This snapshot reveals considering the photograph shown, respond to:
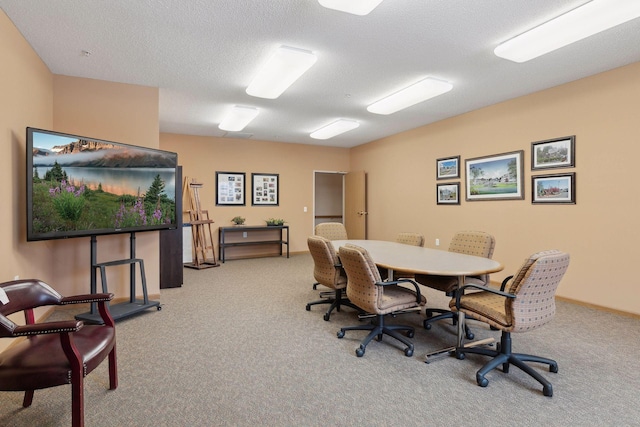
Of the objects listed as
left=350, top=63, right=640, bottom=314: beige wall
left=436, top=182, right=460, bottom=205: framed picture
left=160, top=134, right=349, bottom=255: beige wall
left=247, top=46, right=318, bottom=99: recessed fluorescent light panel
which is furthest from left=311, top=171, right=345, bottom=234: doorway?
left=247, top=46, right=318, bottom=99: recessed fluorescent light panel

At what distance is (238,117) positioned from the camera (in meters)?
5.52

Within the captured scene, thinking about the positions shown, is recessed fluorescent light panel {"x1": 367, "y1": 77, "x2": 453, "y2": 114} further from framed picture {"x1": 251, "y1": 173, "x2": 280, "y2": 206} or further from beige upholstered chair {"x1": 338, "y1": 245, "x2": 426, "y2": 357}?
framed picture {"x1": 251, "y1": 173, "x2": 280, "y2": 206}

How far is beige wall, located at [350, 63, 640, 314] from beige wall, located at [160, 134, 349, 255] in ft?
10.7

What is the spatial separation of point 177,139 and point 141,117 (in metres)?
2.98

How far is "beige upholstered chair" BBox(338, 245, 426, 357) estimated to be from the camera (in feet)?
8.91

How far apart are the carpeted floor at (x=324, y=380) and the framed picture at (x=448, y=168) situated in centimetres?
281

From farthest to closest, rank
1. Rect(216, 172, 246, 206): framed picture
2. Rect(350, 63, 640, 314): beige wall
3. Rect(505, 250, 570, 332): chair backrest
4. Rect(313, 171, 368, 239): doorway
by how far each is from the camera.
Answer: Rect(313, 171, 368, 239): doorway, Rect(216, 172, 246, 206): framed picture, Rect(350, 63, 640, 314): beige wall, Rect(505, 250, 570, 332): chair backrest

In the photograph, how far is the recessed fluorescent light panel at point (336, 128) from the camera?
239 inches

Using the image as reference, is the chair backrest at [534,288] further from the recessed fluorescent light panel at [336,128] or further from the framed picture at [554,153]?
the recessed fluorescent light panel at [336,128]

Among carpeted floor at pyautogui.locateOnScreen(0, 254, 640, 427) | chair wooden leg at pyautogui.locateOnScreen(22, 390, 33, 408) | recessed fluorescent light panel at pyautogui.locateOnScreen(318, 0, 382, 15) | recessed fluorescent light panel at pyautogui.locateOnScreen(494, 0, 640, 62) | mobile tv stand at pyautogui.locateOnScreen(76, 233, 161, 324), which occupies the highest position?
recessed fluorescent light panel at pyautogui.locateOnScreen(494, 0, 640, 62)

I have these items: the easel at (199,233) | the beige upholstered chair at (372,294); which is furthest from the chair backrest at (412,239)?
the easel at (199,233)

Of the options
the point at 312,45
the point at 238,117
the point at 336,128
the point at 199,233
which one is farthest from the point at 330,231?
the point at 199,233

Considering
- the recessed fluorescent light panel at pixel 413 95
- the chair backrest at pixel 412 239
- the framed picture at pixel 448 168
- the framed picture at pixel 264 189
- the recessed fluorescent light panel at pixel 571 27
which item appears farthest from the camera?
the framed picture at pixel 264 189

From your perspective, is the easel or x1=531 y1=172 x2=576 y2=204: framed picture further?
the easel
